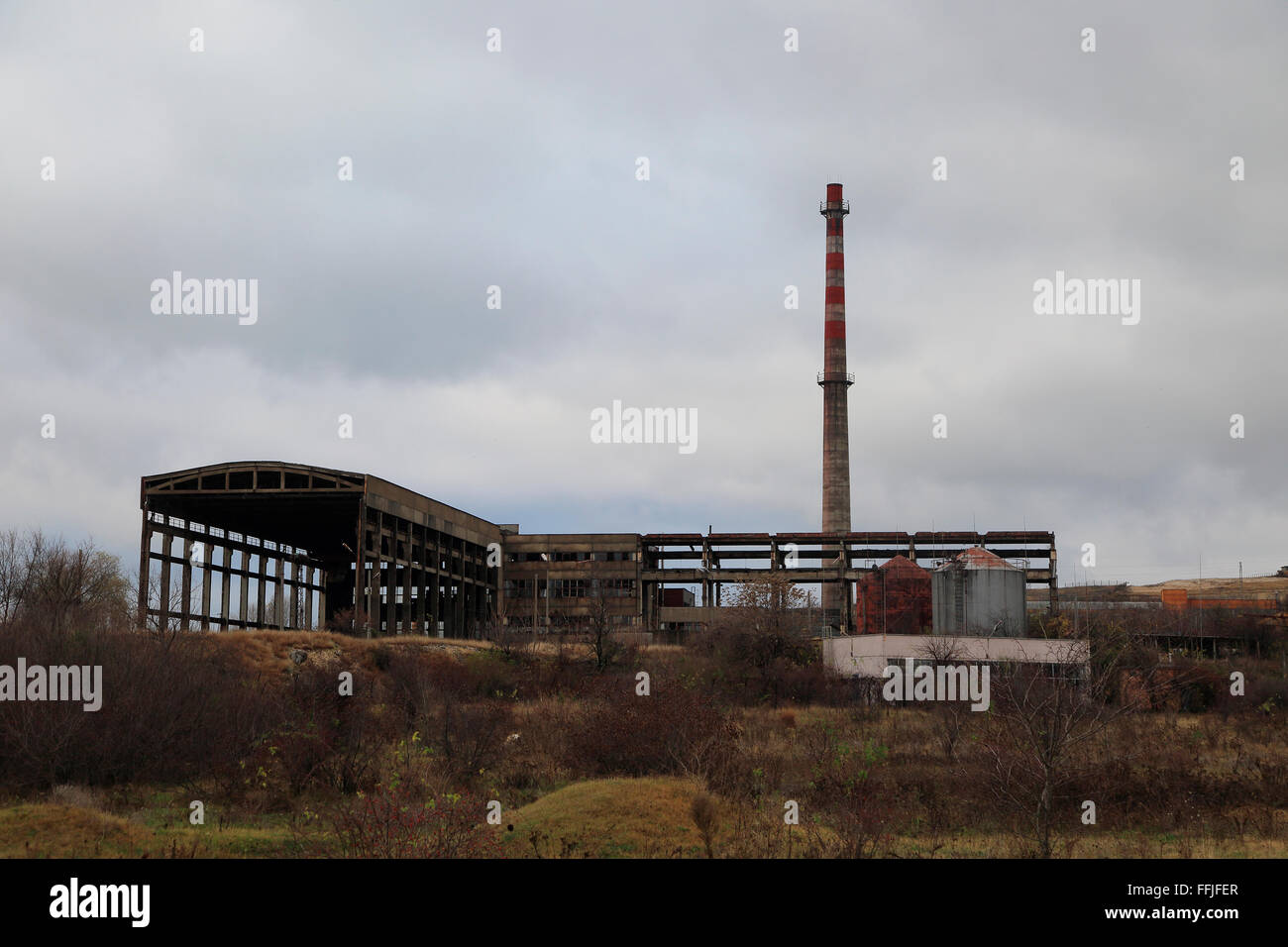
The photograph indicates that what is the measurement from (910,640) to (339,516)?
1159 inches

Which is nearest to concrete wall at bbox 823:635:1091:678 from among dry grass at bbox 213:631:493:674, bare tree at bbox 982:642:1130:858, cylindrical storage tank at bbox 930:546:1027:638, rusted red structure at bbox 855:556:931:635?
cylindrical storage tank at bbox 930:546:1027:638

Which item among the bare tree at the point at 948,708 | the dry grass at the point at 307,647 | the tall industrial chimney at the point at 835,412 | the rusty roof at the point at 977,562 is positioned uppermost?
the tall industrial chimney at the point at 835,412

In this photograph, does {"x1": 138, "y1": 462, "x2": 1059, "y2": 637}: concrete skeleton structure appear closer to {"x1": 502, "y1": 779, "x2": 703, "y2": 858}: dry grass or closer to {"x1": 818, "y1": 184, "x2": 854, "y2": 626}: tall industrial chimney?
{"x1": 818, "y1": 184, "x2": 854, "y2": 626}: tall industrial chimney

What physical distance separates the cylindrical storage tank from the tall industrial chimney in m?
Answer: 21.9

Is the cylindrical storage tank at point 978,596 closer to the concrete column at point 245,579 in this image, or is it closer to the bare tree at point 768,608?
the bare tree at point 768,608

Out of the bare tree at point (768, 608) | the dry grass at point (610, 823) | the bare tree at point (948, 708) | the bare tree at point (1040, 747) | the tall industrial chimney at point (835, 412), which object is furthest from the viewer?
the tall industrial chimney at point (835, 412)

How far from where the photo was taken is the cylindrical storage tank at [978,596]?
5019 cm

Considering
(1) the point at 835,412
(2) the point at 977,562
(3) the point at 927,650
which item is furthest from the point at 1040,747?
(1) the point at 835,412

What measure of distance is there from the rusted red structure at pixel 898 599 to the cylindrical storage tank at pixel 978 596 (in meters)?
2.19

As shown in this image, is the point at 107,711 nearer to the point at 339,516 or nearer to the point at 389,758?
the point at 389,758

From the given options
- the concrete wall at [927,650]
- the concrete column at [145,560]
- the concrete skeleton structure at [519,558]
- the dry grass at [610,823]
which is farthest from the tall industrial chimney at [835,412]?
the dry grass at [610,823]

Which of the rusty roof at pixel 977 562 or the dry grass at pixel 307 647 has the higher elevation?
the rusty roof at pixel 977 562
